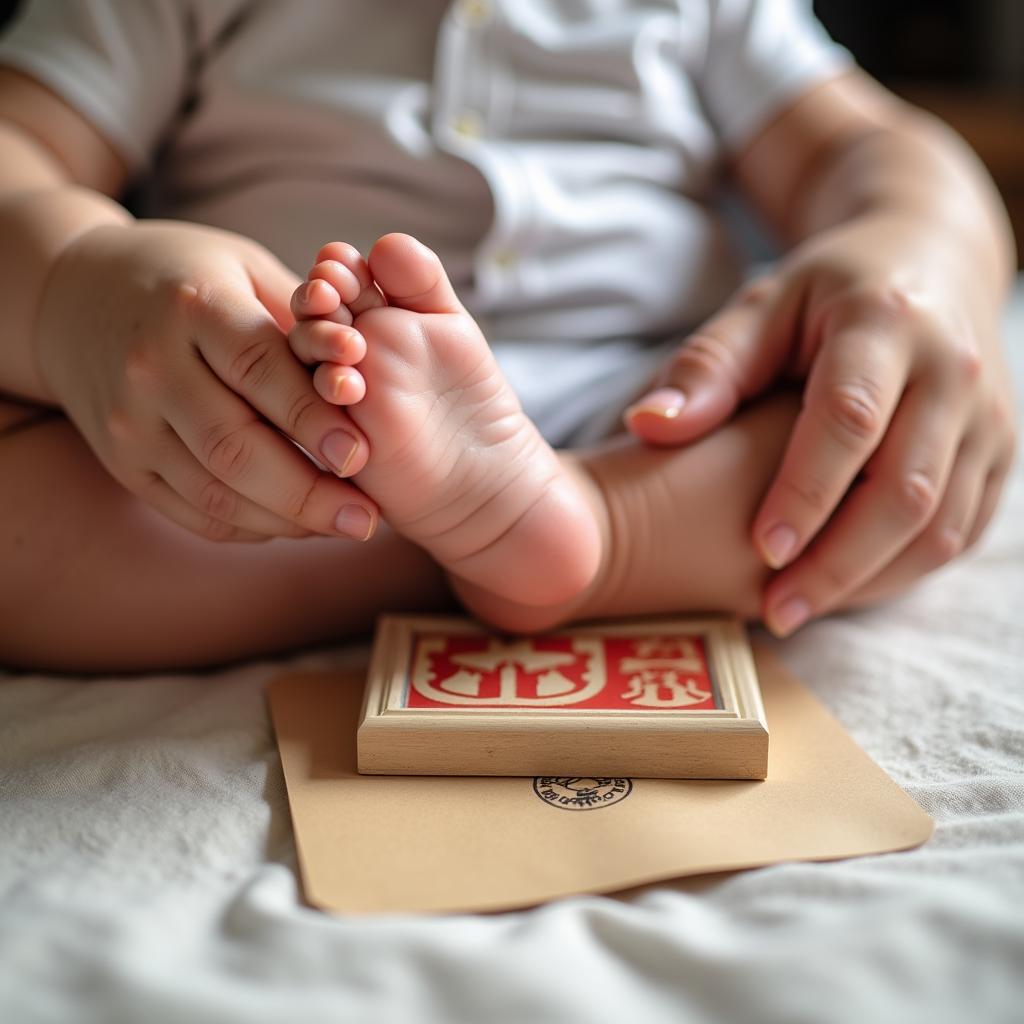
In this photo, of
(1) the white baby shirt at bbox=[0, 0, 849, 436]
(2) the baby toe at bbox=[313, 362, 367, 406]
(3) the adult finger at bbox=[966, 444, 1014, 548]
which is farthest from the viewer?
(1) the white baby shirt at bbox=[0, 0, 849, 436]

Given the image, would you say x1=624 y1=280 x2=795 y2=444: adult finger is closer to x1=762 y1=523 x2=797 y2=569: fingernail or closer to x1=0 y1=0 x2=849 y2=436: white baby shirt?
x1=762 y1=523 x2=797 y2=569: fingernail

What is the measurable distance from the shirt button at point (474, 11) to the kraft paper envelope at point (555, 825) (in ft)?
1.97

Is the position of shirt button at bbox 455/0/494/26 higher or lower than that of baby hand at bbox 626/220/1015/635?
higher

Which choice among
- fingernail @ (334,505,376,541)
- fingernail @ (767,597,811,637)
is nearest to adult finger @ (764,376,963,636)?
fingernail @ (767,597,811,637)

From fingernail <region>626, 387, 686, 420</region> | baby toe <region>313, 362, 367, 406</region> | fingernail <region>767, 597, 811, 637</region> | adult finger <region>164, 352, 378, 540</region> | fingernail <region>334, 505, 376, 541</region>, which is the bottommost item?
fingernail <region>767, 597, 811, 637</region>

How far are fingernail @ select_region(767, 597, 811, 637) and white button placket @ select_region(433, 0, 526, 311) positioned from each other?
13.6 inches

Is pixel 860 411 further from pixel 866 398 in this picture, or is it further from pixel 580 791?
pixel 580 791

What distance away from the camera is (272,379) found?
1.74 feet

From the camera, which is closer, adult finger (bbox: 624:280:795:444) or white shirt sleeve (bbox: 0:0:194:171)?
adult finger (bbox: 624:280:795:444)

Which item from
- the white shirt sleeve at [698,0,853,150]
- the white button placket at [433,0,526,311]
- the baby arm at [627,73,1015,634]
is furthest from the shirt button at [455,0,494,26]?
the baby arm at [627,73,1015,634]

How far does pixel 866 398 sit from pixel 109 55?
2.04 feet

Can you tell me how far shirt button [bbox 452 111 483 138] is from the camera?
0.87 meters

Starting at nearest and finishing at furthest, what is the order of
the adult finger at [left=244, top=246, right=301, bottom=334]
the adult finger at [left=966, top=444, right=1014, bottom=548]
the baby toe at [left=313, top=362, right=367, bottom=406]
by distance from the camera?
the baby toe at [left=313, top=362, right=367, bottom=406]
the adult finger at [left=244, top=246, right=301, bottom=334]
the adult finger at [left=966, top=444, right=1014, bottom=548]

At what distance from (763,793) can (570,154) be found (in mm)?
575
